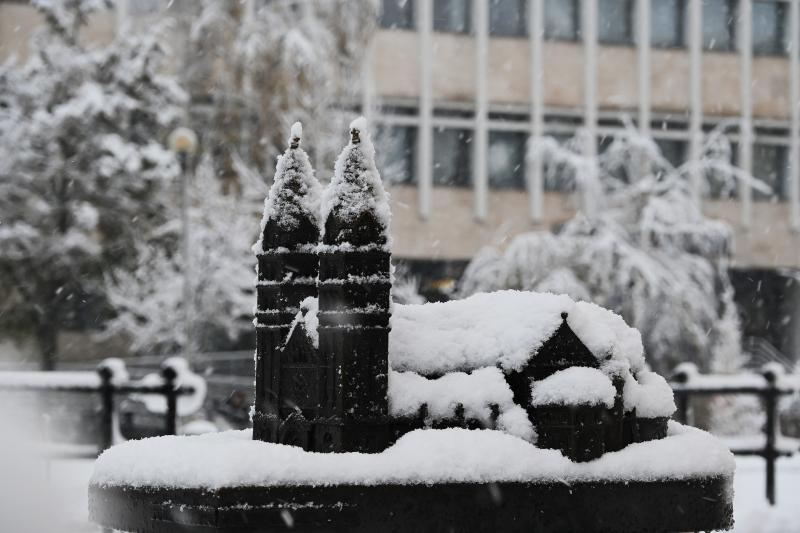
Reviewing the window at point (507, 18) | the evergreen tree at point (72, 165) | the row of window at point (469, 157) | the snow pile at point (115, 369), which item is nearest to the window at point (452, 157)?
the row of window at point (469, 157)

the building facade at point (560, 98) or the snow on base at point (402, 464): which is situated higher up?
the building facade at point (560, 98)

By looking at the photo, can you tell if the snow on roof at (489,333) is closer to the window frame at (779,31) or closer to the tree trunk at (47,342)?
the tree trunk at (47,342)

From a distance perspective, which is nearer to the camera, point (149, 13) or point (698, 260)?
point (698, 260)

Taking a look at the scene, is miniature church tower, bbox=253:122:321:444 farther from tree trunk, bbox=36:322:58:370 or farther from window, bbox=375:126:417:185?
window, bbox=375:126:417:185

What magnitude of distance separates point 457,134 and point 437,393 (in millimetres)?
25801

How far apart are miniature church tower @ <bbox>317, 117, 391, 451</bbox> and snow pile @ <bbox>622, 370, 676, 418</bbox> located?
3.21 ft

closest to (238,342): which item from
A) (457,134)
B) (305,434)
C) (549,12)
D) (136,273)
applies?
(136,273)

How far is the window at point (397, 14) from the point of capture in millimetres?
29297

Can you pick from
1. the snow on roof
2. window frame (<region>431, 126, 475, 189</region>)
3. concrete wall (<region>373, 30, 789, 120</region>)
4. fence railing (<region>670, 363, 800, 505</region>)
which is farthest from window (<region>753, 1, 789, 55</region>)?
the snow on roof

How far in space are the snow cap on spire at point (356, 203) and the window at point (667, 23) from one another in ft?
91.3

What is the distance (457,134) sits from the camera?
29891 millimetres

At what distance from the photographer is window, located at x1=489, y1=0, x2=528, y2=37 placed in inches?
1180

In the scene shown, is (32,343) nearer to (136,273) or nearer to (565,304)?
(136,273)

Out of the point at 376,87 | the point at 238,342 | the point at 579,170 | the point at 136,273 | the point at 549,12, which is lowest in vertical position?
the point at 238,342
